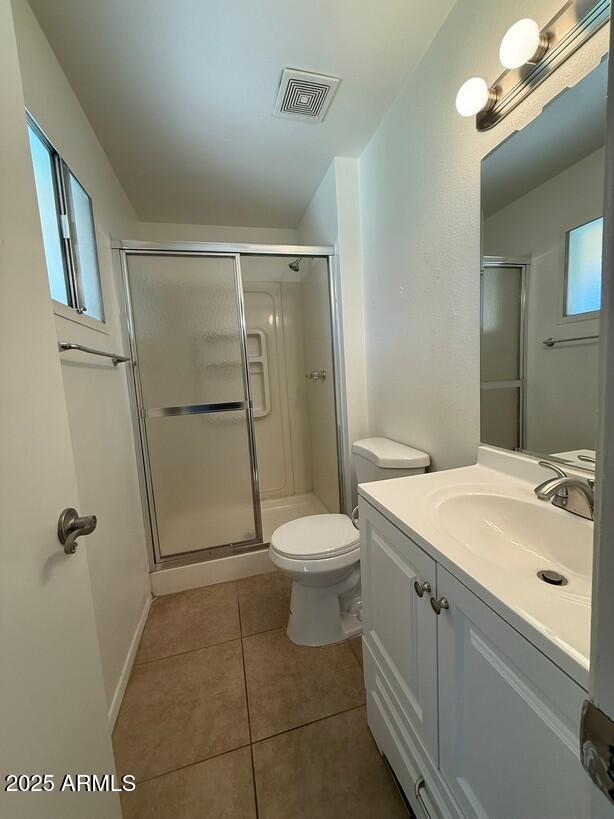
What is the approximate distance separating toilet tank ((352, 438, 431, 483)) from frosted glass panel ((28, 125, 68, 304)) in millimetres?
1394

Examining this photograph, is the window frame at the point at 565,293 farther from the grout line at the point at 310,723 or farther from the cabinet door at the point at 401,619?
the grout line at the point at 310,723

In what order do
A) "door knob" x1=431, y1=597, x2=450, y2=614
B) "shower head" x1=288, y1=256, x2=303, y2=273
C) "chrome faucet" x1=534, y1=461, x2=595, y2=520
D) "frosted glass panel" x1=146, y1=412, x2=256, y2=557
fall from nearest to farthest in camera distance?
"door knob" x1=431, y1=597, x2=450, y2=614
"chrome faucet" x1=534, y1=461, x2=595, y2=520
"frosted glass panel" x1=146, y1=412, x2=256, y2=557
"shower head" x1=288, y1=256, x2=303, y2=273

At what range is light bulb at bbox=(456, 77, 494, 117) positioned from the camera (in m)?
0.98

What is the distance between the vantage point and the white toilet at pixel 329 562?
1414 mm

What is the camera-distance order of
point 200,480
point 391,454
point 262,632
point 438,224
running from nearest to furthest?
1. point 438,224
2. point 391,454
3. point 262,632
4. point 200,480

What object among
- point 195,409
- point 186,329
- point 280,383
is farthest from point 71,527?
point 280,383

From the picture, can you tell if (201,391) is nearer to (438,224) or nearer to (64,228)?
(64,228)

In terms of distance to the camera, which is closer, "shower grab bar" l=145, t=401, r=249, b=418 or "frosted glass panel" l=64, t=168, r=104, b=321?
"frosted glass panel" l=64, t=168, r=104, b=321

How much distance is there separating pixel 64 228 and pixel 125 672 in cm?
181

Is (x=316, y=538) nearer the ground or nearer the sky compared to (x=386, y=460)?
nearer the ground

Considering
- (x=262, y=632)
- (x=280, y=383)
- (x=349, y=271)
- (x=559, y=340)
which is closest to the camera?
(x=559, y=340)

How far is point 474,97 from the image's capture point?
3.27 feet

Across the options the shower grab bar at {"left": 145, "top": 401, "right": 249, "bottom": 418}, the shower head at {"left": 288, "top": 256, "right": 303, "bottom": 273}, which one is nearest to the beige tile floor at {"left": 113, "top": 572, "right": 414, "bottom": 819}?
the shower grab bar at {"left": 145, "top": 401, "right": 249, "bottom": 418}

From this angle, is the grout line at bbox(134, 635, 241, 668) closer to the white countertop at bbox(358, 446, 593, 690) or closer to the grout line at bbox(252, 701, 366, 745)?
the grout line at bbox(252, 701, 366, 745)
